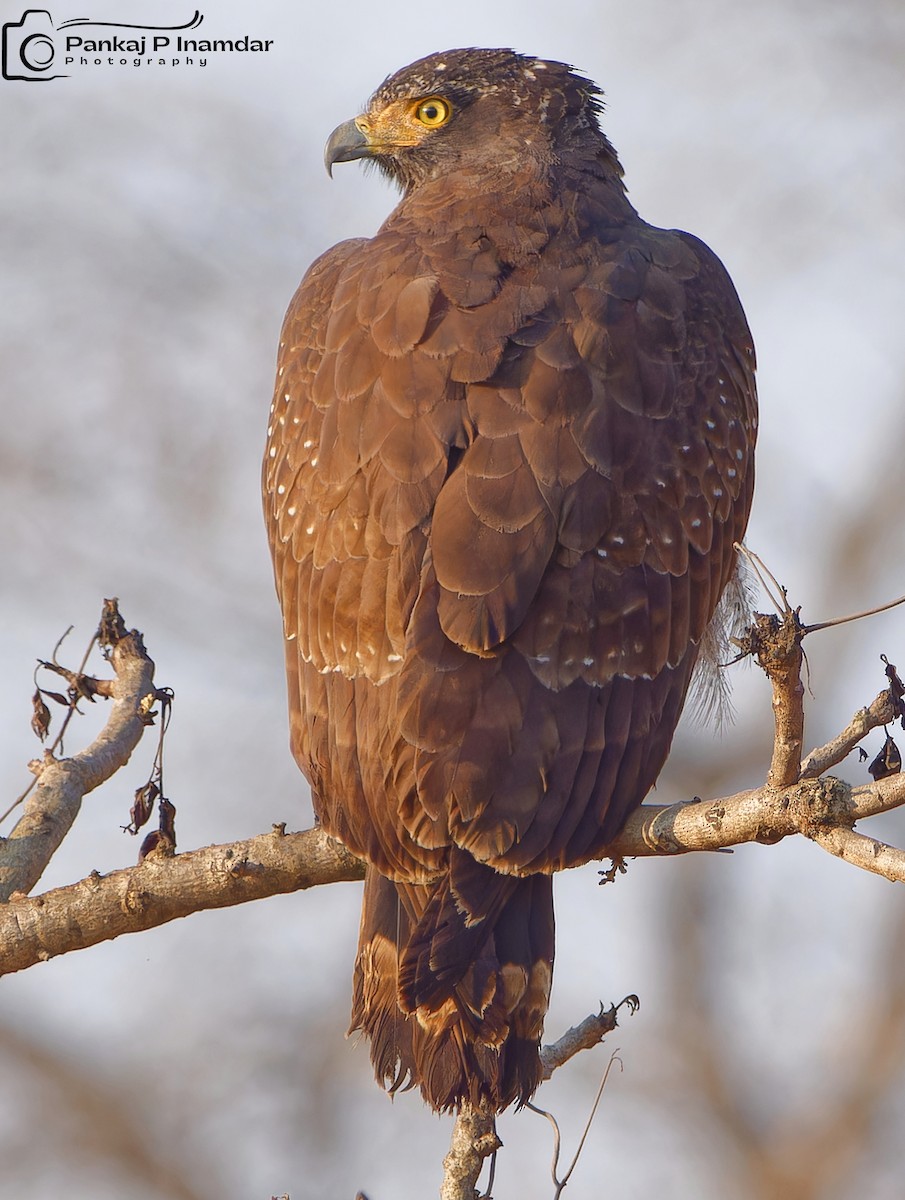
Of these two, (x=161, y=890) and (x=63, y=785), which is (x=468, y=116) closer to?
(x=63, y=785)

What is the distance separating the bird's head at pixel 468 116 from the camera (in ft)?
19.1

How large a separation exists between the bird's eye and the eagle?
2.70 feet

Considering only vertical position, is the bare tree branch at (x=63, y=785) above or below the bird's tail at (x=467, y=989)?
above

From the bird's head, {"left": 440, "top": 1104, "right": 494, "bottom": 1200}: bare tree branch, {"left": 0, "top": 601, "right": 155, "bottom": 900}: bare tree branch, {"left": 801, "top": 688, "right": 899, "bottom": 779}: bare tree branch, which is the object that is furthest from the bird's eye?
{"left": 440, "top": 1104, "right": 494, "bottom": 1200}: bare tree branch

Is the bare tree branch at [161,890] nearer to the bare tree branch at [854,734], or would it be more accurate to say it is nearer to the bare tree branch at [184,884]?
the bare tree branch at [184,884]

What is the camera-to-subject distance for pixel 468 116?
235 inches

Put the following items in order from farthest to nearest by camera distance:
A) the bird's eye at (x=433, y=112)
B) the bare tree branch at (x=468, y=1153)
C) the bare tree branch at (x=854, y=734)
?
the bird's eye at (x=433, y=112)
the bare tree branch at (x=468, y=1153)
the bare tree branch at (x=854, y=734)

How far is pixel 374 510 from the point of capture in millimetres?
4395

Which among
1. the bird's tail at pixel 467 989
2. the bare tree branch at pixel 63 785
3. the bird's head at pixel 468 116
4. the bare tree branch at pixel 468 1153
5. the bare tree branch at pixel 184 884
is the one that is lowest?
the bare tree branch at pixel 468 1153

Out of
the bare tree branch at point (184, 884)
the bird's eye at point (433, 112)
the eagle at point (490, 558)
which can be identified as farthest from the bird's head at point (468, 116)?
the bare tree branch at point (184, 884)

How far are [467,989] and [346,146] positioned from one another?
3.66 m

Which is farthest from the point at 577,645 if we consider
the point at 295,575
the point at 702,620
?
the point at 295,575

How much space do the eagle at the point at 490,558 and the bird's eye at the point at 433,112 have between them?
0.82 meters

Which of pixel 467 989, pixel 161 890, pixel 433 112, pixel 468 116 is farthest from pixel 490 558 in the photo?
pixel 433 112
